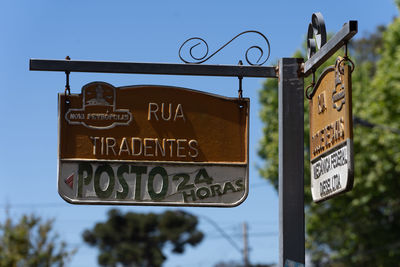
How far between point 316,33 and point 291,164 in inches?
44.6

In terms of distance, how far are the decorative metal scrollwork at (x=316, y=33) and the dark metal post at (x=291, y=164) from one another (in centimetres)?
17

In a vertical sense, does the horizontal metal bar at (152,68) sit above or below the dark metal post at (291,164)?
above

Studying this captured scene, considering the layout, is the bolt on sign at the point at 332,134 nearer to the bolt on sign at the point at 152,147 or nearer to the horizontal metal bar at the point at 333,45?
the horizontal metal bar at the point at 333,45

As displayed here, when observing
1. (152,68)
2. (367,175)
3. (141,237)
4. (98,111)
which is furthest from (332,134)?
(141,237)

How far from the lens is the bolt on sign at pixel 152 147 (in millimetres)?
6230

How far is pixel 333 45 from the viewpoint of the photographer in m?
5.85

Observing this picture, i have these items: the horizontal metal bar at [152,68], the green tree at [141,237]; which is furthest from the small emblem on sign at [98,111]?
the green tree at [141,237]

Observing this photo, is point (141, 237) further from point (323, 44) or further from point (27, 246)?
point (323, 44)

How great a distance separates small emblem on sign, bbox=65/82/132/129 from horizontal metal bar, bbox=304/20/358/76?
59.9 inches

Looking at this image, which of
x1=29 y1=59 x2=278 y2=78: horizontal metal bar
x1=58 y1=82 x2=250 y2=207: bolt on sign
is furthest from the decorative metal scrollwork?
x1=58 y1=82 x2=250 y2=207: bolt on sign

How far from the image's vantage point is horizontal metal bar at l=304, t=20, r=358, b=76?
216 inches

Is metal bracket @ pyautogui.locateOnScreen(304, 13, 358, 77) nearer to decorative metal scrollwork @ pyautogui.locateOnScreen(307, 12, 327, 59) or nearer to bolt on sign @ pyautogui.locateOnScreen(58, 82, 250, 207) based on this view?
decorative metal scrollwork @ pyautogui.locateOnScreen(307, 12, 327, 59)

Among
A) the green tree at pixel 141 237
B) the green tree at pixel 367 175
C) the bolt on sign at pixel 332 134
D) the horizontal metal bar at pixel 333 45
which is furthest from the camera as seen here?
the green tree at pixel 141 237

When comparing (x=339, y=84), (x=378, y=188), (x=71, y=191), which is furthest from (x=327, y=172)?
(x=378, y=188)
